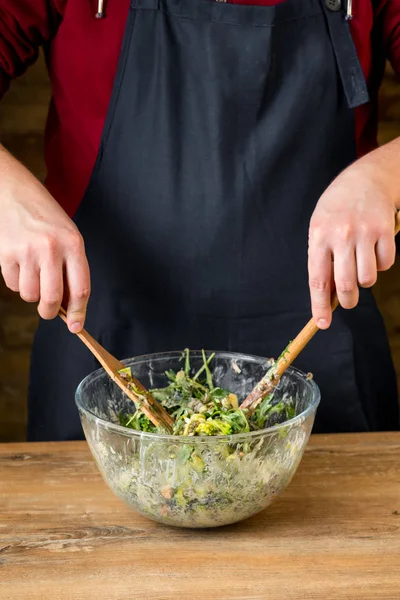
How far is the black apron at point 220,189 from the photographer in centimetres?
147

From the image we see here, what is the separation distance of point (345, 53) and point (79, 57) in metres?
0.47

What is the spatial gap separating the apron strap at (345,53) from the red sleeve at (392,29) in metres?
0.10

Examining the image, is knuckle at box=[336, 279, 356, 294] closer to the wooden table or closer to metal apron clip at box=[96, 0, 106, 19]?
the wooden table

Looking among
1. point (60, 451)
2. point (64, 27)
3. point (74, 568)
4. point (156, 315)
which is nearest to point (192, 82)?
point (64, 27)

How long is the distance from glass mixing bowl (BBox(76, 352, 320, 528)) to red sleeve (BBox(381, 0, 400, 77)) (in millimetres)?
722

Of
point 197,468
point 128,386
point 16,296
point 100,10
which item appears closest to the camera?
point 197,468

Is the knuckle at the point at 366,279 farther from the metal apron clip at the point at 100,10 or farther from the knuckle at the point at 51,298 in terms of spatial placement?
the metal apron clip at the point at 100,10

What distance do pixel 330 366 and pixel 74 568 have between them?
0.71 metres

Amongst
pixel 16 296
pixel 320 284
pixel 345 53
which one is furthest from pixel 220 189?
pixel 16 296

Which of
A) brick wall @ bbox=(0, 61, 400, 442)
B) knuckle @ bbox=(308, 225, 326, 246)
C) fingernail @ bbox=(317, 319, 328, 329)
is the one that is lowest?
brick wall @ bbox=(0, 61, 400, 442)

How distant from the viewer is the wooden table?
103 cm

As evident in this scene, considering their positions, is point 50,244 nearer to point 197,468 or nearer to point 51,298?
point 51,298

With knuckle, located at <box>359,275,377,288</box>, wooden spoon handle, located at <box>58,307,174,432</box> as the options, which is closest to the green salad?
wooden spoon handle, located at <box>58,307,174,432</box>

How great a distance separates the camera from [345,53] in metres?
1.49
